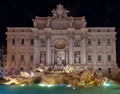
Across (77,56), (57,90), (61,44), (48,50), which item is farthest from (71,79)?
(61,44)

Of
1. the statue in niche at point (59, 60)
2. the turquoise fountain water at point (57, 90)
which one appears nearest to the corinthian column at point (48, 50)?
the statue in niche at point (59, 60)

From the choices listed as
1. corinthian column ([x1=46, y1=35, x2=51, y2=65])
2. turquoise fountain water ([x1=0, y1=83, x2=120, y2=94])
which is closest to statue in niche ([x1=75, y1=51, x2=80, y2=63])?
corinthian column ([x1=46, y1=35, x2=51, y2=65])

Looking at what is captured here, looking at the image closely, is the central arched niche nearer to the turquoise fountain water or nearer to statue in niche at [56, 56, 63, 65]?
statue in niche at [56, 56, 63, 65]

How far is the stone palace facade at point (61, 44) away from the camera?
216 ft

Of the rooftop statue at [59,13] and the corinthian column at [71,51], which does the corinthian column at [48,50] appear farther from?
the rooftop statue at [59,13]

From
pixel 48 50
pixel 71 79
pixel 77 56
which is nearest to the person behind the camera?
pixel 71 79

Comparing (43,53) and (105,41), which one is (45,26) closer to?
(43,53)

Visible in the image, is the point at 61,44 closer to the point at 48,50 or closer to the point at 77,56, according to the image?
the point at 48,50

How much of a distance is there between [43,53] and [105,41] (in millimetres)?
14180

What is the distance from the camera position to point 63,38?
66.2 meters

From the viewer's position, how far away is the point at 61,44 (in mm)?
67250

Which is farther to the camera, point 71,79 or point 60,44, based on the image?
point 60,44

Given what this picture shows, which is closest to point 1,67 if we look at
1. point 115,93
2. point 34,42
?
point 34,42

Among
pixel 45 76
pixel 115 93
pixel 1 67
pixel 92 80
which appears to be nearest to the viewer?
pixel 115 93
